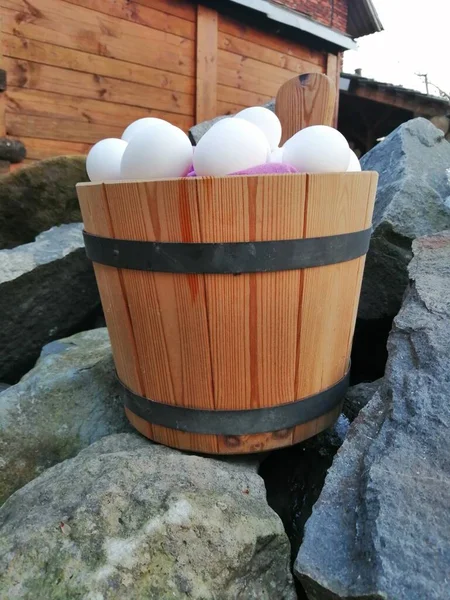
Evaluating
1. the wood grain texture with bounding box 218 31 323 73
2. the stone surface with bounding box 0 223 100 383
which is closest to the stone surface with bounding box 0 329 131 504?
the stone surface with bounding box 0 223 100 383

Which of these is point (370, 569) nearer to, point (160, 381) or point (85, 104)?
point (160, 381)

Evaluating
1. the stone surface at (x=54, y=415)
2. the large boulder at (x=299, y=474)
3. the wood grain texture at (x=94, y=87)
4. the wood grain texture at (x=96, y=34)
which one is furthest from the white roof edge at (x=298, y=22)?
the large boulder at (x=299, y=474)

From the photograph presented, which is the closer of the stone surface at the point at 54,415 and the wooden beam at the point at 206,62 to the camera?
the stone surface at the point at 54,415

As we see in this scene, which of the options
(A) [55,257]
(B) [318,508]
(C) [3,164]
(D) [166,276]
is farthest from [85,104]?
(B) [318,508]

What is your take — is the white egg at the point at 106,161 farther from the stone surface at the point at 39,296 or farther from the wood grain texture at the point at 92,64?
the wood grain texture at the point at 92,64

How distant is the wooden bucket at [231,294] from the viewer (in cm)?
142

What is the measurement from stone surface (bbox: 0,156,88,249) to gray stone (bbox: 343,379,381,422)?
2046 mm

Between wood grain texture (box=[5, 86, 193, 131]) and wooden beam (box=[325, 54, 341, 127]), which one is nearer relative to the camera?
wood grain texture (box=[5, 86, 193, 131])

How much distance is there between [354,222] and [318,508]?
83 cm

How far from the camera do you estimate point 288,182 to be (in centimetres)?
140

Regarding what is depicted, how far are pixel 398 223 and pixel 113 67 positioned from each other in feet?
11.4

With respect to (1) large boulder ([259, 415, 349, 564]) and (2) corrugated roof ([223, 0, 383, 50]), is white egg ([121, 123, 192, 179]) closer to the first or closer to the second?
(1) large boulder ([259, 415, 349, 564])

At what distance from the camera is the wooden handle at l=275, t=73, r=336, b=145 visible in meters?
2.02

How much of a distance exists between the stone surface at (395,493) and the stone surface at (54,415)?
958 mm
